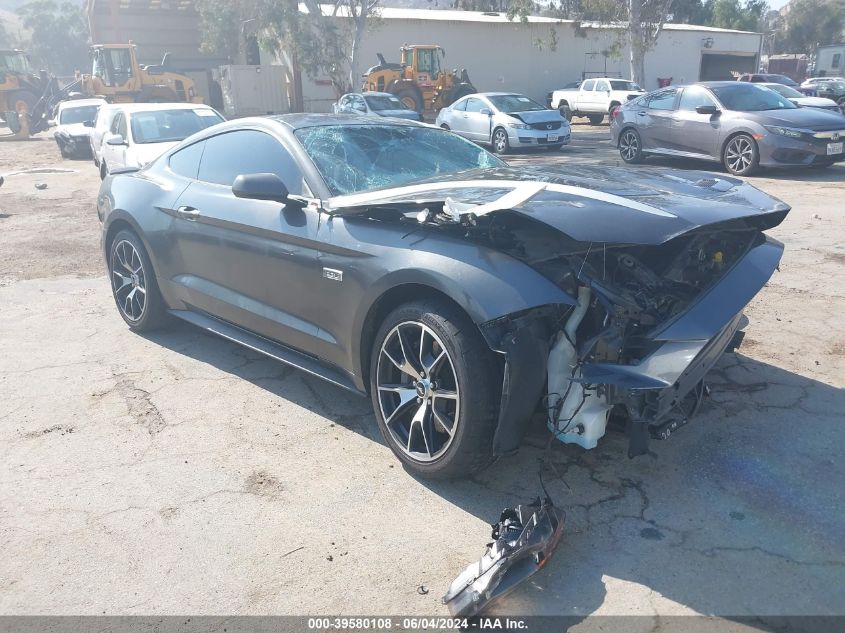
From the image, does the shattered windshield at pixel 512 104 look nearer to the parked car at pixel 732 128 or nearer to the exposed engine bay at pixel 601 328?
the parked car at pixel 732 128

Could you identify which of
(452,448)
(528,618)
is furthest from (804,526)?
(452,448)

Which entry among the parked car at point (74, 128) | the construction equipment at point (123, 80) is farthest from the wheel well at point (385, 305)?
the construction equipment at point (123, 80)

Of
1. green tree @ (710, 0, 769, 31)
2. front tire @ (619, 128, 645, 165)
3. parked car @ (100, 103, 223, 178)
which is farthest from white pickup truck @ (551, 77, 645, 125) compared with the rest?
green tree @ (710, 0, 769, 31)

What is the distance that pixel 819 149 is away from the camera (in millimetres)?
11188

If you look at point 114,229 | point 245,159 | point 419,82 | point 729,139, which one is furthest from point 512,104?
point 245,159

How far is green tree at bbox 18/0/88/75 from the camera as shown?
8325 cm

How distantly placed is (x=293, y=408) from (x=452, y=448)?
141 centimetres

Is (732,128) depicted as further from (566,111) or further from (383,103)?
(566,111)

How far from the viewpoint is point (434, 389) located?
321 cm

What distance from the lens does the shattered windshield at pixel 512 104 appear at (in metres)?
17.6

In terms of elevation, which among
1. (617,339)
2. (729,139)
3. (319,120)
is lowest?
(617,339)

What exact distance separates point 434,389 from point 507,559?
884 millimetres

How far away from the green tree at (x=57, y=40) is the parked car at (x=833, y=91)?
79.7m

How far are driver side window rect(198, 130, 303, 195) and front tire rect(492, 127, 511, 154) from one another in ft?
42.7
